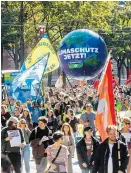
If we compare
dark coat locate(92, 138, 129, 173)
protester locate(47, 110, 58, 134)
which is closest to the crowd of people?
dark coat locate(92, 138, 129, 173)

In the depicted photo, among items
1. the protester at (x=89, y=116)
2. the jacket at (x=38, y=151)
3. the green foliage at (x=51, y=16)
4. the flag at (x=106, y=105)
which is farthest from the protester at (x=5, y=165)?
the green foliage at (x=51, y=16)

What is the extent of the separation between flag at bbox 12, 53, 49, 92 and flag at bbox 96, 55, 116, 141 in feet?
25.0

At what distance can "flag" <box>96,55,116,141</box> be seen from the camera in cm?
1062

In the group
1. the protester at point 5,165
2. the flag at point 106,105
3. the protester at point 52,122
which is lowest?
the protester at point 52,122

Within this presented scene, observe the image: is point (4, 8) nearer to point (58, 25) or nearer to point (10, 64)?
point (58, 25)

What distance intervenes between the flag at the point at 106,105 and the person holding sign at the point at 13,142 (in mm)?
1352

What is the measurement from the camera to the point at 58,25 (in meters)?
48.1

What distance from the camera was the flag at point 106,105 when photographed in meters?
10.6

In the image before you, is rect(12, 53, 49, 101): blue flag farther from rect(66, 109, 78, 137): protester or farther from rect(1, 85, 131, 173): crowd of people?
rect(1, 85, 131, 173): crowd of people

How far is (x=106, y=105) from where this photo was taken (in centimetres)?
1081

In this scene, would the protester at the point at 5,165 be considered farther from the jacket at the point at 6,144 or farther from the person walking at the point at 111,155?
the jacket at the point at 6,144

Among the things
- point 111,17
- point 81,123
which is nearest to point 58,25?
point 111,17

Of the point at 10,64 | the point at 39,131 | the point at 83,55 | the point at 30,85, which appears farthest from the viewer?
the point at 10,64

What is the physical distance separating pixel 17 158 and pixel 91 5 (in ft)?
121
